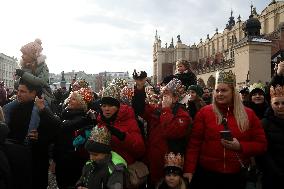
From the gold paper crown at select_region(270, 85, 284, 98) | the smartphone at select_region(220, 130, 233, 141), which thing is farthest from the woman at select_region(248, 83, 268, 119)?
the smartphone at select_region(220, 130, 233, 141)

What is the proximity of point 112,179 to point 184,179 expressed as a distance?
3.31ft

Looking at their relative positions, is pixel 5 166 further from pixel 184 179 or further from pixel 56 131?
pixel 184 179

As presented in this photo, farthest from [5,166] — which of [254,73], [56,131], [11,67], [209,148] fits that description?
[11,67]

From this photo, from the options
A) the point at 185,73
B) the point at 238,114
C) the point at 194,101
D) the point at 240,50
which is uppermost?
the point at 240,50

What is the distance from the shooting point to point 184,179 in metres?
4.61

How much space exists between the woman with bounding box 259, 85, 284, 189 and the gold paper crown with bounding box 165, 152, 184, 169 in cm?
104

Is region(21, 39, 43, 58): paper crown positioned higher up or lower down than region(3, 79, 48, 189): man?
higher up

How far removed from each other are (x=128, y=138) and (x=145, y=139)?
0.88 metres

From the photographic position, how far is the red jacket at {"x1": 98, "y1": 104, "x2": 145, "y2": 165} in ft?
14.7

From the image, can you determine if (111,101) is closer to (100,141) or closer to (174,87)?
(100,141)

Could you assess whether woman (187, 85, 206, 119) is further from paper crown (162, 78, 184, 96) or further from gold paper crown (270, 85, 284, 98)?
gold paper crown (270, 85, 284, 98)

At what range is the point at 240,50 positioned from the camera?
2219 cm

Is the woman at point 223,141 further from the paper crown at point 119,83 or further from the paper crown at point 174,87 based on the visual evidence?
the paper crown at point 119,83

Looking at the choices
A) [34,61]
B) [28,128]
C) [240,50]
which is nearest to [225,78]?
[28,128]
